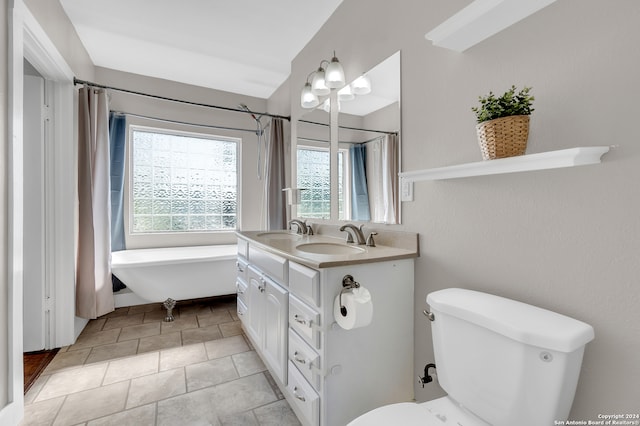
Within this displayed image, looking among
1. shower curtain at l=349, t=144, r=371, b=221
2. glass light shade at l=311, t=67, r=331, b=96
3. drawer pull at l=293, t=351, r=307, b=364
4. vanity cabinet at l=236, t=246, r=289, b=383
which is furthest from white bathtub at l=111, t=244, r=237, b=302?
glass light shade at l=311, t=67, r=331, b=96

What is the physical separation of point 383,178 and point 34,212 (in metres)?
2.49

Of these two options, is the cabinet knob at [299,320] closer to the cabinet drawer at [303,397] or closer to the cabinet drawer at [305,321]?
the cabinet drawer at [305,321]

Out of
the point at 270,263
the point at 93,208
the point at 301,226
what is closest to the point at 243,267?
the point at 301,226

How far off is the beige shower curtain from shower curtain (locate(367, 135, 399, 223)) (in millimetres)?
2339

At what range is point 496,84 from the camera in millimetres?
1088

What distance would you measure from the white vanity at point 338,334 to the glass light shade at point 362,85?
912 mm

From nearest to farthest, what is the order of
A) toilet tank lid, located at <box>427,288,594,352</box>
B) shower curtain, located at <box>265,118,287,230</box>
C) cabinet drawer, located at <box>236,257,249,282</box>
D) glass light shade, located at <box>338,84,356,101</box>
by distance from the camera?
1. toilet tank lid, located at <box>427,288,594,352</box>
2. glass light shade, located at <box>338,84,356,101</box>
3. cabinet drawer, located at <box>236,257,249,282</box>
4. shower curtain, located at <box>265,118,287,230</box>

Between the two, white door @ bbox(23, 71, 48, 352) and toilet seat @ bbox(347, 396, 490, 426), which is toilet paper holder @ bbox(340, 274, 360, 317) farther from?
white door @ bbox(23, 71, 48, 352)

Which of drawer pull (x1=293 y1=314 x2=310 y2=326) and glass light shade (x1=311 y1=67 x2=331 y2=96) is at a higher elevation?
glass light shade (x1=311 y1=67 x2=331 y2=96)

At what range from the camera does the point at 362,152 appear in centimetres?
184

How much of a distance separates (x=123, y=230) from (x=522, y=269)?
3503 millimetres

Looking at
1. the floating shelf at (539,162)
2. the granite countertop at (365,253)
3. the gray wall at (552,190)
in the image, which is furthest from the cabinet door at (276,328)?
the floating shelf at (539,162)

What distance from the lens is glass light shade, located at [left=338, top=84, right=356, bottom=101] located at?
1.90 meters

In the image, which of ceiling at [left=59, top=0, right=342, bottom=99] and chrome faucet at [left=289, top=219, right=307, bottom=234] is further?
chrome faucet at [left=289, top=219, right=307, bottom=234]
